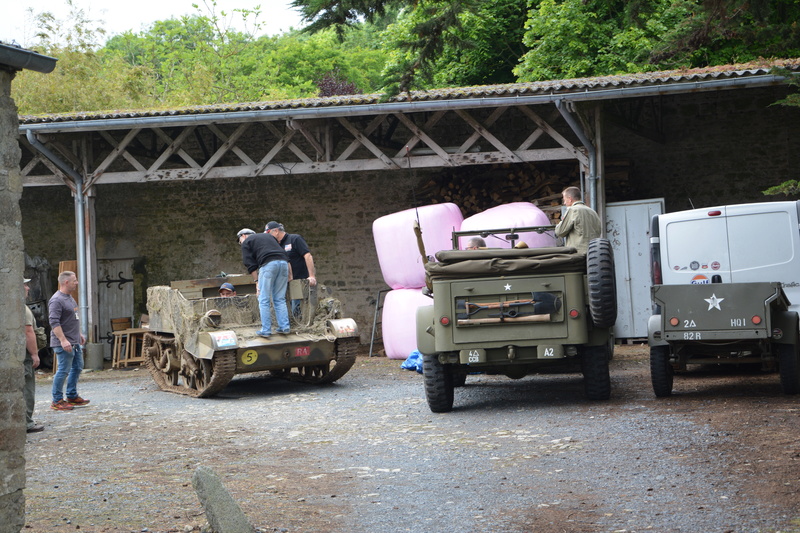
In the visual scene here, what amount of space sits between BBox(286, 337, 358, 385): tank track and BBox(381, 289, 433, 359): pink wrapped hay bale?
6.02ft

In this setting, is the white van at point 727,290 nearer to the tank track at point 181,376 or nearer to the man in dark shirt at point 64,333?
the tank track at point 181,376

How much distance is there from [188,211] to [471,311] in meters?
10.6

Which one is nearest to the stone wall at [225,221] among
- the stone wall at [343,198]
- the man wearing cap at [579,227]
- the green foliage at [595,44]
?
the stone wall at [343,198]

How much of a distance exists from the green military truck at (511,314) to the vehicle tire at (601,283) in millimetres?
119

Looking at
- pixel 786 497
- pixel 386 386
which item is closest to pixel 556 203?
pixel 386 386

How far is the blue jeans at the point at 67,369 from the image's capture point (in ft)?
32.4

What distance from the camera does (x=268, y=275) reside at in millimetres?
10484

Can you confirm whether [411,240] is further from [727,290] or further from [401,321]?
[727,290]

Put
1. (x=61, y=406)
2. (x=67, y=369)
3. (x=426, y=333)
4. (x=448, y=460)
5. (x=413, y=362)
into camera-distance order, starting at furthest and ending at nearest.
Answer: (x=413, y=362)
(x=61, y=406)
(x=67, y=369)
(x=426, y=333)
(x=448, y=460)

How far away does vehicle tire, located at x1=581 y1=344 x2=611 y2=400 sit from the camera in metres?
8.38

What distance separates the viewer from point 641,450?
20.6ft

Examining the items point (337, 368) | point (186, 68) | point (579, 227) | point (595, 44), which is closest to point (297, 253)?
point (337, 368)

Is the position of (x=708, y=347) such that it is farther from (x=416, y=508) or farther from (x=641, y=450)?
(x=416, y=508)

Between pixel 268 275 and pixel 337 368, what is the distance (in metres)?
1.43
